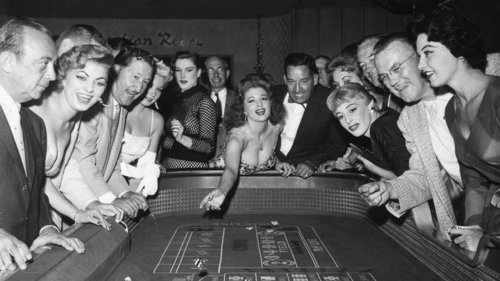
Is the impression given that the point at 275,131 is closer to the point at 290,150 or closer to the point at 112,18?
the point at 290,150

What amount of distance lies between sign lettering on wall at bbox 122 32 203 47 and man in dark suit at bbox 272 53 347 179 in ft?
19.5

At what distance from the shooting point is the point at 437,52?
6.21 feet

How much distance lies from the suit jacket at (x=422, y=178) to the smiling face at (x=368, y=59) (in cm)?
53

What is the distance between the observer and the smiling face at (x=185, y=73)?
350cm

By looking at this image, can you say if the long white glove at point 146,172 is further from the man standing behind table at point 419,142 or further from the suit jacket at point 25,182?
the man standing behind table at point 419,142

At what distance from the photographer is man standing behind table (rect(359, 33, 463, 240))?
2201 mm

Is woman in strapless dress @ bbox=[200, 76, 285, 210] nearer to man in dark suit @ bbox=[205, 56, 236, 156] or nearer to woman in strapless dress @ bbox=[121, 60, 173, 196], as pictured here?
woman in strapless dress @ bbox=[121, 60, 173, 196]

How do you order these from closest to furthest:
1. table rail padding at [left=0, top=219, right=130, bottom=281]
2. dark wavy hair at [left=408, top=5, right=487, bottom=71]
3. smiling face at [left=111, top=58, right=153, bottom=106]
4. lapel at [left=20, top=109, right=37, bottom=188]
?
table rail padding at [left=0, top=219, right=130, bottom=281] < lapel at [left=20, top=109, right=37, bottom=188] < dark wavy hair at [left=408, top=5, right=487, bottom=71] < smiling face at [left=111, top=58, right=153, bottom=106]

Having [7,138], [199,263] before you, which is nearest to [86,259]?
[199,263]

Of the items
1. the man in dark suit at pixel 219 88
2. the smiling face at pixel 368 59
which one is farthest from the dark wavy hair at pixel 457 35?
the man in dark suit at pixel 219 88

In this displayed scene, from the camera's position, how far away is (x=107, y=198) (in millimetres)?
2359

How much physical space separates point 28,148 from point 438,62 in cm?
164

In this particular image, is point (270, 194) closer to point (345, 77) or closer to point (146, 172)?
point (146, 172)

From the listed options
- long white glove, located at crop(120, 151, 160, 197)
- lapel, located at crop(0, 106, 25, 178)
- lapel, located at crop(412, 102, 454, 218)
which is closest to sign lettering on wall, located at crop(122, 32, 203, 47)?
long white glove, located at crop(120, 151, 160, 197)
